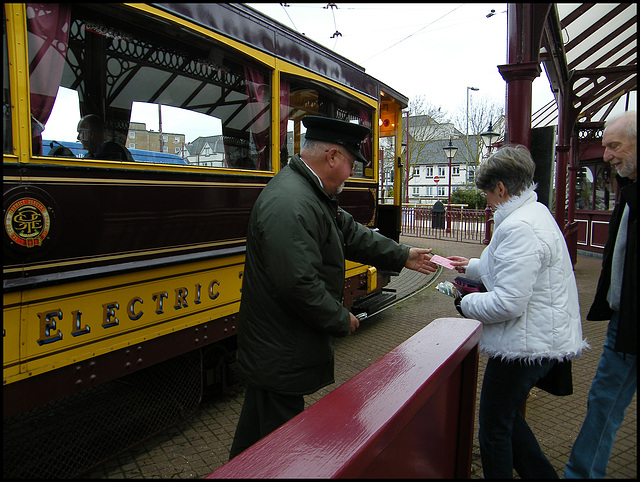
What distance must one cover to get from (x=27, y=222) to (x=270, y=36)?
2.45 m

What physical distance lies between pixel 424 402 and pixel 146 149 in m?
2.38

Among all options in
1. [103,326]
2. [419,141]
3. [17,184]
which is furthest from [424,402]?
[419,141]

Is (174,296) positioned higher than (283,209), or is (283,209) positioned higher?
(283,209)

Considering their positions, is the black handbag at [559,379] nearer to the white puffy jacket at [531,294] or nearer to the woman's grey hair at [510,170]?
the white puffy jacket at [531,294]

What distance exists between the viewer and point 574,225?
10195 mm

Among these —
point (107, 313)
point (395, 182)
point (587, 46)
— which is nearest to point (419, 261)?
point (107, 313)

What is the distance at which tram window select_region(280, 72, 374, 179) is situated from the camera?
4.15m

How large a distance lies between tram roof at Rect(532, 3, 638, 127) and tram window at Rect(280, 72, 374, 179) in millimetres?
2488

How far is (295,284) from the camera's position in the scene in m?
1.89

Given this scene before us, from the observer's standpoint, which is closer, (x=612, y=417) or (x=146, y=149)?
(x=612, y=417)

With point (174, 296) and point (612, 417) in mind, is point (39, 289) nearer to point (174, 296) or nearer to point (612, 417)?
point (174, 296)

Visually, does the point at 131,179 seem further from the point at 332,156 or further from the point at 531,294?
the point at 531,294

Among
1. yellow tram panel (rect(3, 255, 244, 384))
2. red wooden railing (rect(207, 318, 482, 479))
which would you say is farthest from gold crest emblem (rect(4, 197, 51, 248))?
red wooden railing (rect(207, 318, 482, 479))

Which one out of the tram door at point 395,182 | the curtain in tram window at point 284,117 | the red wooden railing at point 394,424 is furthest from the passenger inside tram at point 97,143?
the tram door at point 395,182
